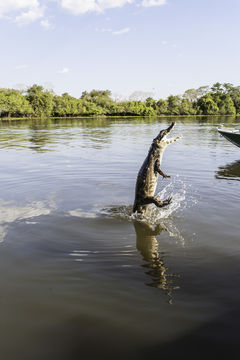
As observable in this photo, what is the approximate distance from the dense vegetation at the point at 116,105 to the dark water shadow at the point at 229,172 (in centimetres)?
7875

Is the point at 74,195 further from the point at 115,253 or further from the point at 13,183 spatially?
the point at 115,253

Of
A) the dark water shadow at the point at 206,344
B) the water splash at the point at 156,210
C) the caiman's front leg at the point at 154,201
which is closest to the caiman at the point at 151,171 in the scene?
the caiman's front leg at the point at 154,201

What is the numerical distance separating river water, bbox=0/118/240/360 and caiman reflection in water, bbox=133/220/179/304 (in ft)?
0.06

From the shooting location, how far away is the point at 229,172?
39.6ft

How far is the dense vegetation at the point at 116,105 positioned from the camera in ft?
297

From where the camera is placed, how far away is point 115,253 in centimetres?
507

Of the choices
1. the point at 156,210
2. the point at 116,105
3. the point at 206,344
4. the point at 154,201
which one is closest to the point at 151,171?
the point at 154,201

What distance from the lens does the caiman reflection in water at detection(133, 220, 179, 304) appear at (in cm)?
409

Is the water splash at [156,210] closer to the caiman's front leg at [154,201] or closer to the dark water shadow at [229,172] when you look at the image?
the caiman's front leg at [154,201]

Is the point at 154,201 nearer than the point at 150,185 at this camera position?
Yes

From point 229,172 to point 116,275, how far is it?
30.7ft

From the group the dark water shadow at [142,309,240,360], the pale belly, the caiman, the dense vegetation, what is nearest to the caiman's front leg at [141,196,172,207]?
the caiman

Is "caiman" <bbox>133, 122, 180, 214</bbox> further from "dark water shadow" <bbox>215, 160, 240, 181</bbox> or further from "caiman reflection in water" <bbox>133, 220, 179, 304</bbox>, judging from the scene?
"dark water shadow" <bbox>215, 160, 240, 181</bbox>

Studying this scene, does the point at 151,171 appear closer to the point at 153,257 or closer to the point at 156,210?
the point at 156,210
